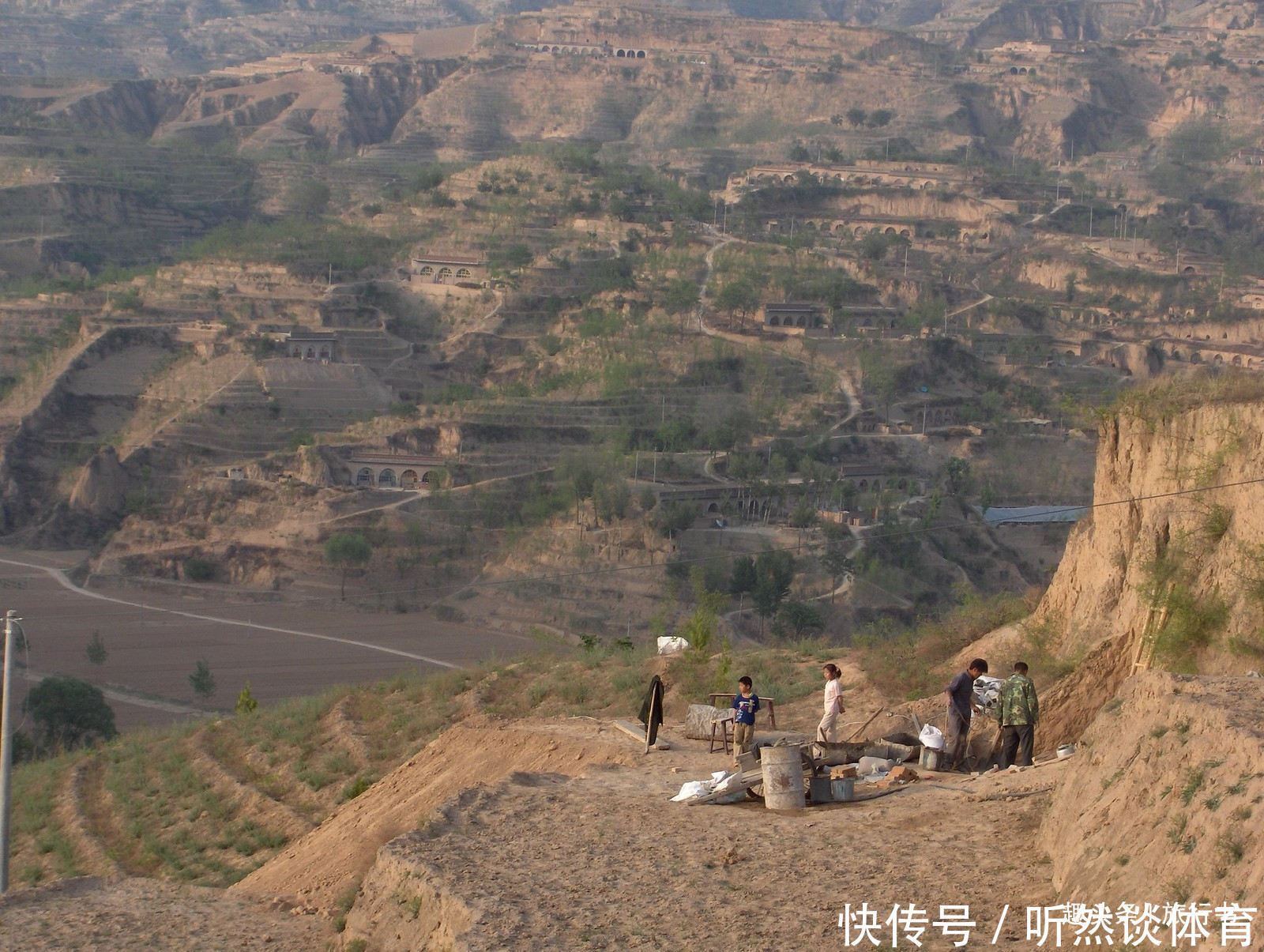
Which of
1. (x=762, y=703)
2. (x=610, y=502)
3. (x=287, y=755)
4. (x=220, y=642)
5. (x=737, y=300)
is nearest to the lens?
(x=762, y=703)

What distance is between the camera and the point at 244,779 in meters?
19.7

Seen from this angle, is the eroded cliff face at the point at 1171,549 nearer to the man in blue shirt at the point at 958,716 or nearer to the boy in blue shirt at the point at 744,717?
the man in blue shirt at the point at 958,716

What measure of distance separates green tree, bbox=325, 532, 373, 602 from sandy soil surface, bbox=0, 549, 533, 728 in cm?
105

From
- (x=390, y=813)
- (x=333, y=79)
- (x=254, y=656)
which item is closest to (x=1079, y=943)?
(x=390, y=813)

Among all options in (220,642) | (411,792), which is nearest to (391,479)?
(220,642)

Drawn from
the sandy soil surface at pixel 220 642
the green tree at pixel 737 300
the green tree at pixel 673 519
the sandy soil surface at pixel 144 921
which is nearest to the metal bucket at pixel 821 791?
the sandy soil surface at pixel 144 921

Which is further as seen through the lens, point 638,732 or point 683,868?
point 638,732

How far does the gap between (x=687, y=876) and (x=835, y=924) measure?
1130 millimetres

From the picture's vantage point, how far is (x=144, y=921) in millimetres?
12523

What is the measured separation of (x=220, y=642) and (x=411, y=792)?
23347 mm

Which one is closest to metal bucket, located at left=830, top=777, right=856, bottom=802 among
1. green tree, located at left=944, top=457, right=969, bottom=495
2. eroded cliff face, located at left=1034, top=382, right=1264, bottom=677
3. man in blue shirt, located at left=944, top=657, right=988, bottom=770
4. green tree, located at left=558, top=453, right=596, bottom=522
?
man in blue shirt, located at left=944, top=657, right=988, bottom=770

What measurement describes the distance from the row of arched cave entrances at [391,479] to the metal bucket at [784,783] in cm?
3392

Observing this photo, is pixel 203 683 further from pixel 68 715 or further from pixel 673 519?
pixel 673 519

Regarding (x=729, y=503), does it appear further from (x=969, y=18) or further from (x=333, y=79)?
(x=969, y=18)
